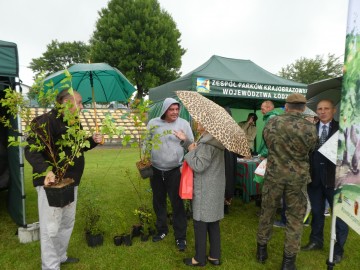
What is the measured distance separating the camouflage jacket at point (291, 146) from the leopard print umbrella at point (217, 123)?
0.42m

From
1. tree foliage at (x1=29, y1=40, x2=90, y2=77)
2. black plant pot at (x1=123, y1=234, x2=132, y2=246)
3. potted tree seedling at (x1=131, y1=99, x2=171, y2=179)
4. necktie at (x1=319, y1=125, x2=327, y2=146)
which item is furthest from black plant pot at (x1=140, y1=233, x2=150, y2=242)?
tree foliage at (x1=29, y1=40, x2=90, y2=77)

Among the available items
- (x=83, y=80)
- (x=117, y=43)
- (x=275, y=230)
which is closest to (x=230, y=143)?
(x=275, y=230)

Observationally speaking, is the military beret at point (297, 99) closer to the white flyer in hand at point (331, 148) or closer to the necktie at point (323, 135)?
the white flyer in hand at point (331, 148)

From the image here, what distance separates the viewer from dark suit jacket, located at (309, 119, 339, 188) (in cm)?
284

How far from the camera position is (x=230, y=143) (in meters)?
2.17

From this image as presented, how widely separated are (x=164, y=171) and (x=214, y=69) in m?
3.19

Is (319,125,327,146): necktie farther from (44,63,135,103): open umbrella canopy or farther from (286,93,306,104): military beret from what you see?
(44,63,135,103): open umbrella canopy

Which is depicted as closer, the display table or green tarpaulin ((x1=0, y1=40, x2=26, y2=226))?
green tarpaulin ((x1=0, y1=40, x2=26, y2=226))

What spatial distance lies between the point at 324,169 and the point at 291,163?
0.70 m

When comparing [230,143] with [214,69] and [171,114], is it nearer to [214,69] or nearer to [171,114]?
[171,114]

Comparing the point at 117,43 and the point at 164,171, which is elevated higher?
the point at 117,43

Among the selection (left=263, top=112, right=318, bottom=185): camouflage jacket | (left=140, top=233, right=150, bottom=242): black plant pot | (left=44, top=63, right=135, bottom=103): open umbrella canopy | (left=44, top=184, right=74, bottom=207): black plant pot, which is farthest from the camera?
(left=44, top=63, right=135, bottom=103): open umbrella canopy

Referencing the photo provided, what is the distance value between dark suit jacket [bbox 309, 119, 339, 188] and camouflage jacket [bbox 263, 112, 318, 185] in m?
0.52

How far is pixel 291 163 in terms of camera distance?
2.51m
